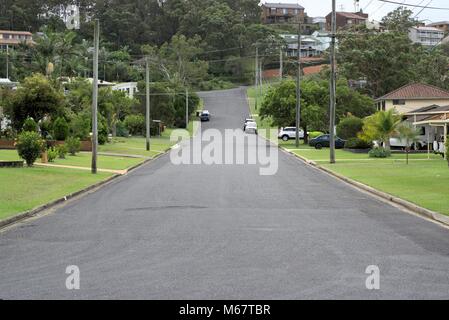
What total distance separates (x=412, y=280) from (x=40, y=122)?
1788 inches

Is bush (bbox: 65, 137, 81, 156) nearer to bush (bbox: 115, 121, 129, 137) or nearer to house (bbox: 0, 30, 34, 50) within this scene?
bush (bbox: 115, 121, 129, 137)

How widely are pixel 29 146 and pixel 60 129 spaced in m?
15.6

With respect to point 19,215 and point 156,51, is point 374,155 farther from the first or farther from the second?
point 156,51

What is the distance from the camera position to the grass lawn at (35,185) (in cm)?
2073

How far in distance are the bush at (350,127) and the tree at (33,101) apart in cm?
2587

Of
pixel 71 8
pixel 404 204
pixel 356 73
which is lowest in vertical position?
pixel 404 204

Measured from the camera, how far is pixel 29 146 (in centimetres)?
3372

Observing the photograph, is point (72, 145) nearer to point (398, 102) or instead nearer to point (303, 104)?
point (303, 104)

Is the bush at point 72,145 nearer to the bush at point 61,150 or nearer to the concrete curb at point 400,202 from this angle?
the bush at point 61,150

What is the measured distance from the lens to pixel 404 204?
21438 millimetres

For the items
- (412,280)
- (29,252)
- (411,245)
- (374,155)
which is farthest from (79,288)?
(374,155)

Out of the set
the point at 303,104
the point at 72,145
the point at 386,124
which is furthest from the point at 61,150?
the point at 303,104

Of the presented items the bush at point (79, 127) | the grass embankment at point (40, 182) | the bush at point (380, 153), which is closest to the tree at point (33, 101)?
the bush at point (79, 127)

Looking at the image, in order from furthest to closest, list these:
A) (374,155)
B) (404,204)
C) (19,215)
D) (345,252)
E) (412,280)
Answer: (374,155) → (404,204) → (19,215) → (345,252) → (412,280)
